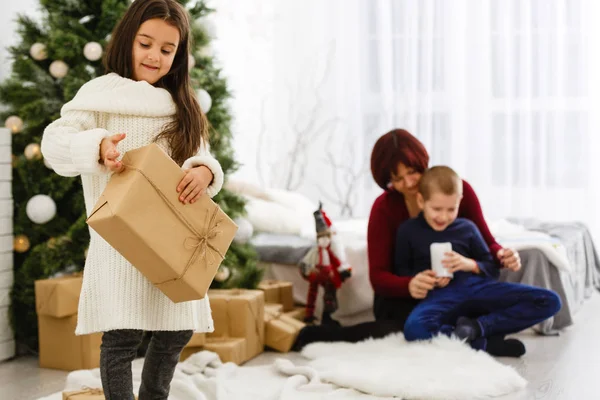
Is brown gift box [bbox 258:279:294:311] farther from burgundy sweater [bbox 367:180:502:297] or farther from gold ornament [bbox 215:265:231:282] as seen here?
burgundy sweater [bbox 367:180:502:297]

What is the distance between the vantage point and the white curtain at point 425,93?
5.27 m

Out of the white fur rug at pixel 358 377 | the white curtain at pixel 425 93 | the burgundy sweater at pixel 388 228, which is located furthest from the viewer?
the white curtain at pixel 425 93

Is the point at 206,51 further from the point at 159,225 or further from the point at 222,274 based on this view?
the point at 159,225

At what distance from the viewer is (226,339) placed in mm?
2848

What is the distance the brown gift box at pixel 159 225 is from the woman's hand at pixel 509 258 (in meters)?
1.54

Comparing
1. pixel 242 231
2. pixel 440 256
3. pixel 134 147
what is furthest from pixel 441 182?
pixel 134 147

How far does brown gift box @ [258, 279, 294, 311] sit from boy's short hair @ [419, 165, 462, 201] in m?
0.85

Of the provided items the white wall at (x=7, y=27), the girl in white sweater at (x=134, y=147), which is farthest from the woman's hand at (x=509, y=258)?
the white wall at (x=7, y=27)

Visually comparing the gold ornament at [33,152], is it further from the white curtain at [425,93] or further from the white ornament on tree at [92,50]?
the white curtain at [425,93]

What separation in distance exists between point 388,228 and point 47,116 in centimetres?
137

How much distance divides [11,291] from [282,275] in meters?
1.24

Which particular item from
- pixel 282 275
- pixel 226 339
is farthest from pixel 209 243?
pixel 282 275

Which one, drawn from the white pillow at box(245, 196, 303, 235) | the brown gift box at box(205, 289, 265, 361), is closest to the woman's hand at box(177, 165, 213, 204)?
the brown gift box at box(205, 289, 265, 361)

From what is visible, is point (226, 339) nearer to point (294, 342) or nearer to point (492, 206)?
point (294, 342)
